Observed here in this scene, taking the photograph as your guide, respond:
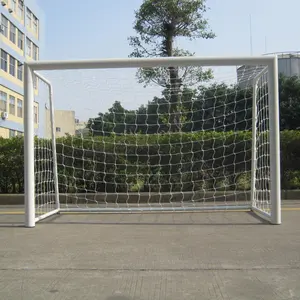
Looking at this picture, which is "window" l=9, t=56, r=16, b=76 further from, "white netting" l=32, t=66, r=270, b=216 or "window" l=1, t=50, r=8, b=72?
"white netting" l=32, t=66, r=270, b=216

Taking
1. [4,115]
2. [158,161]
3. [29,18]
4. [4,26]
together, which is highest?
[29,18]

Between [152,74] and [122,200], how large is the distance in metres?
3.80

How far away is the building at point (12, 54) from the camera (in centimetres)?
4716

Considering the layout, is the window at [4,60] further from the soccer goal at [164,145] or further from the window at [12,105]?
the soccer goal at [164,145]

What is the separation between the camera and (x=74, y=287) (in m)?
5.05

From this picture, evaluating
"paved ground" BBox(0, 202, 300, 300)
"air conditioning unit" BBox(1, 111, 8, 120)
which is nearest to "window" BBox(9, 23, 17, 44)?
"air conditioning unit" BBox(1, 111, 8, 120)

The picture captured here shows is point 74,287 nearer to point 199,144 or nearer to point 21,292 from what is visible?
point 21,292

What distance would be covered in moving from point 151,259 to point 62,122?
5.87m

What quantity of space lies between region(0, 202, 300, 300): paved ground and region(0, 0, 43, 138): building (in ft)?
126

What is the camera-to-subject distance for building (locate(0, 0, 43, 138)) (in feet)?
155

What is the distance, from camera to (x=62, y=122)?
11.1 metres

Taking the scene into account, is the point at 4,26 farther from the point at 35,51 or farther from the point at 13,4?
the point at 35,51

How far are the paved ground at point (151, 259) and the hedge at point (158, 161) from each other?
326 centimetres

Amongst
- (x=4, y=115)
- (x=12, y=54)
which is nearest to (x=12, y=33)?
(x=12, y=54)
